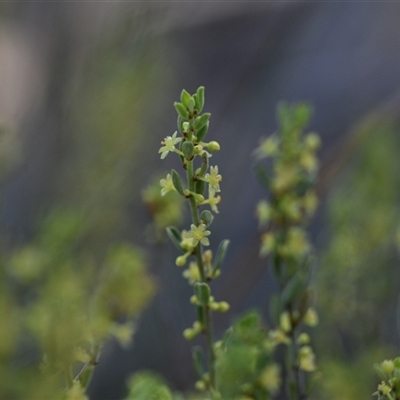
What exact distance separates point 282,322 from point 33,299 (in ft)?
0.91

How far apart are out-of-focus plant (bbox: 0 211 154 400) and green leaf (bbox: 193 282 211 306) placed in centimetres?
7

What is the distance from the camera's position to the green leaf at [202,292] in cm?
41

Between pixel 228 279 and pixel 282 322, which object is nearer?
pixel 282 322

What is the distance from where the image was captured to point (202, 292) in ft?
1.34

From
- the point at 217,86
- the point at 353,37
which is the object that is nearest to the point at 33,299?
the point at 217,86

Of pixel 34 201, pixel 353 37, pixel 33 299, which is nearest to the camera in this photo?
pixel 33 299

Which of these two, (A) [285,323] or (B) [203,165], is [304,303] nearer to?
(A) [285,323]

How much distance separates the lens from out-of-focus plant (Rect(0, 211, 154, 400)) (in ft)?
1.34

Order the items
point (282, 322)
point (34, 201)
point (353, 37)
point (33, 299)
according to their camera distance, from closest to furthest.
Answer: point (282, 322)
point (33, 299)
point (34, 201)
point (353, 37)

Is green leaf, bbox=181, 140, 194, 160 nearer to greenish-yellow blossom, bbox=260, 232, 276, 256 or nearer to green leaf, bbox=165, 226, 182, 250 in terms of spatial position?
green leaf, bbox=165, 226, 182, 250

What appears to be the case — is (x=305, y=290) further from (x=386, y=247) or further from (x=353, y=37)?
(x=353, y=37)

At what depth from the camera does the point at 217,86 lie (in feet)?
5.95

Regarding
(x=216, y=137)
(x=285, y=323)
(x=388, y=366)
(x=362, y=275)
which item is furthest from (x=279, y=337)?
(x=216, y=137)

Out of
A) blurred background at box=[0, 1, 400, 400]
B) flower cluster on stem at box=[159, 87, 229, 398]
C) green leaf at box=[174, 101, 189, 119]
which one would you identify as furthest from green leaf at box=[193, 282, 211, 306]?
blurred background at box=[0, 1, 400, 400]
